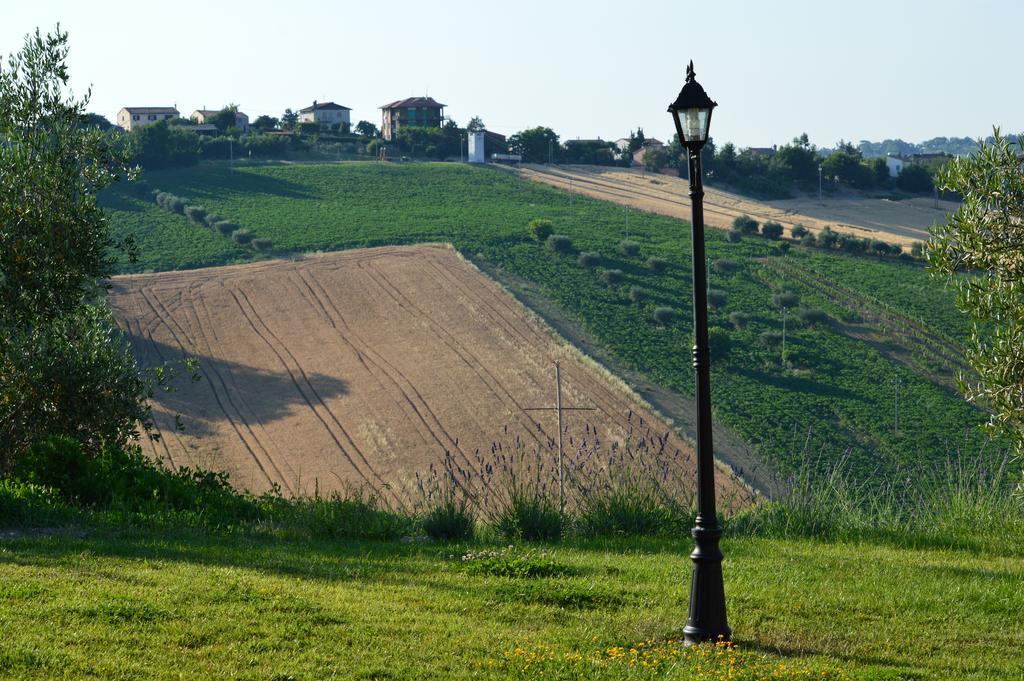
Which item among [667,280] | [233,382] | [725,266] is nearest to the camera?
[233,382]

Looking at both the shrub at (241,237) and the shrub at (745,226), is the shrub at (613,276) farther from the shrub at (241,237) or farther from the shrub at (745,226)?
the shrub at (241,237)

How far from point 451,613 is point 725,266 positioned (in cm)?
5184

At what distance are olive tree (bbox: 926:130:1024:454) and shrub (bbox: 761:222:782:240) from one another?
5700 cm

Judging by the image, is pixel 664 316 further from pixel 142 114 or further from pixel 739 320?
pixel 142 114

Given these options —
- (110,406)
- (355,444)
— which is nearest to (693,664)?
(110,406)

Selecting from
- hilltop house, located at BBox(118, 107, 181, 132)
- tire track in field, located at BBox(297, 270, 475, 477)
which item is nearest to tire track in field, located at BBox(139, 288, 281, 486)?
tire track in field, located at BBox(297, 270, 475, 477)

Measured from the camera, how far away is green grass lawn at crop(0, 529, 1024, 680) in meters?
6.72

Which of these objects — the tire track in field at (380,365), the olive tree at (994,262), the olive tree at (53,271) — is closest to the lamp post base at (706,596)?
the olive tree at (994,262)

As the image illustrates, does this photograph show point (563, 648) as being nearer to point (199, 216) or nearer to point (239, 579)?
point (239, 579)

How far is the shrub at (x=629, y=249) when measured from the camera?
6031cm

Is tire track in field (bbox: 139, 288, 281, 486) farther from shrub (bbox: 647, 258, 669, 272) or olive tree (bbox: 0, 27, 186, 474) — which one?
shrub (bbox: 647, 258, 669, 272)

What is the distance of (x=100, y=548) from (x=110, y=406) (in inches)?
224

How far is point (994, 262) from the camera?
35.0 ft

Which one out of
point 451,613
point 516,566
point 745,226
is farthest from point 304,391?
point 745,226
